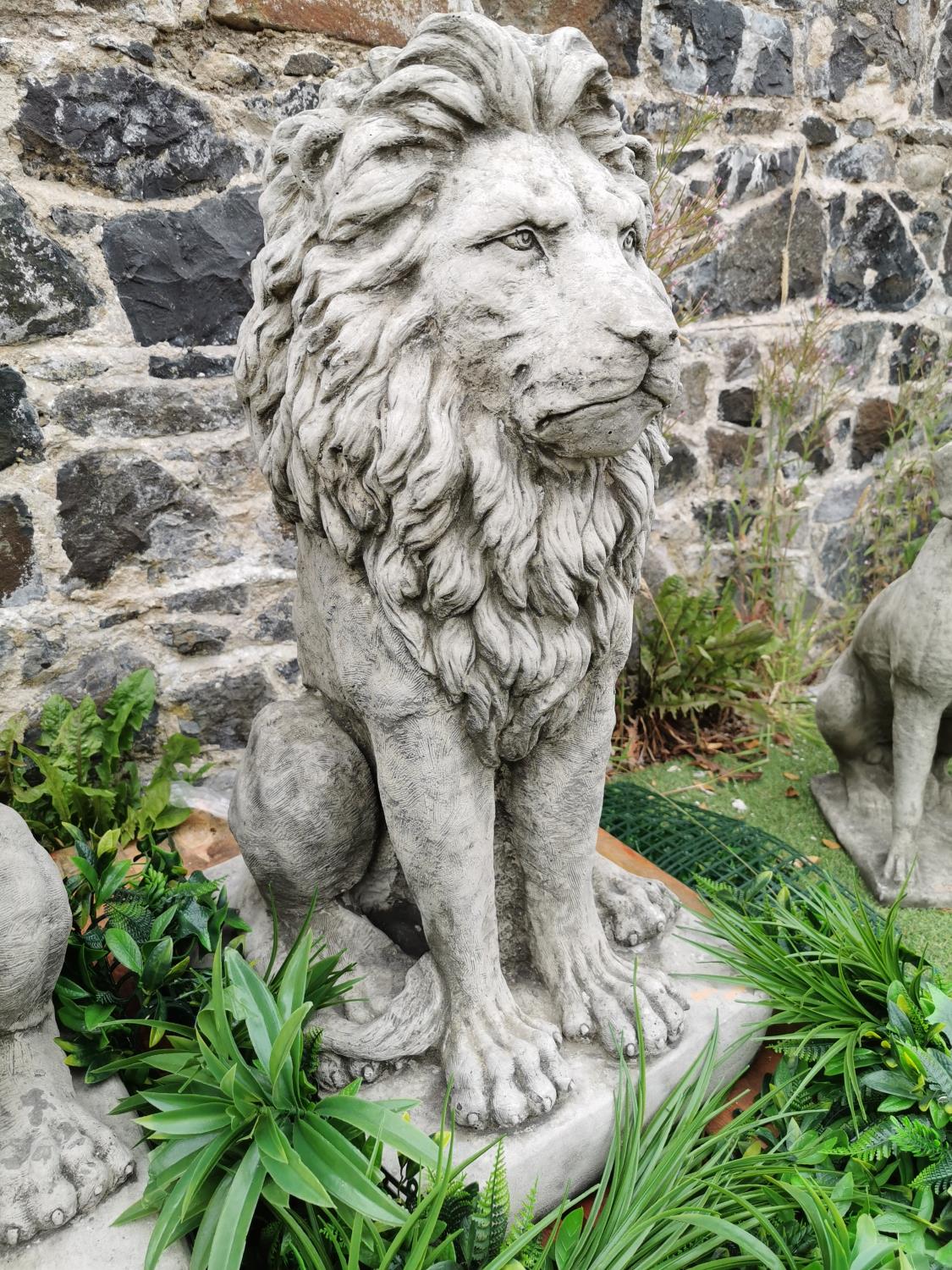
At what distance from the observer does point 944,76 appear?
354cm

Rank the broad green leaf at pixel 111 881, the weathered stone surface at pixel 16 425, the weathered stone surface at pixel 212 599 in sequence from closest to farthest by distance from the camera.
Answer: the broad green leaf at pixel 111 881 < the weathered stone surface at pixel 16 425 < the weathered stone surface at pixel 212 599

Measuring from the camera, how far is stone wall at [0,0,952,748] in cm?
211

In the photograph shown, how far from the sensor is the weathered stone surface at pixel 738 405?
11.2 feet

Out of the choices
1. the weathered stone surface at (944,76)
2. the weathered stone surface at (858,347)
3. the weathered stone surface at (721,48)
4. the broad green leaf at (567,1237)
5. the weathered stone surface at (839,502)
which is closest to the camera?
the broad green leaf at (567,1237)

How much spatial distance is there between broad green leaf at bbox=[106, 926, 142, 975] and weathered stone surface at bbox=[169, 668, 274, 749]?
46.8 inches

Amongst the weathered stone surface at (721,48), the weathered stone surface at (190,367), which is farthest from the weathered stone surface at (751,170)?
the weathered stone surface at (190,367)

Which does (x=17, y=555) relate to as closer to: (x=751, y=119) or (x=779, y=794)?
(x=779, y=794)

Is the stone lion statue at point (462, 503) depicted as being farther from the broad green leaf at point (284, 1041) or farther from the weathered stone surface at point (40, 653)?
the weathered stone surface at point (40, 653)

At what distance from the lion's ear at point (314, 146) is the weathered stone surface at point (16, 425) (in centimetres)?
133

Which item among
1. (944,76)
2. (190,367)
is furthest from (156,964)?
(944,76)

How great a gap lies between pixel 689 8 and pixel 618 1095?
10.2ft

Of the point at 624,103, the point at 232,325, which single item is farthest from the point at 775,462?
the point at 232,325

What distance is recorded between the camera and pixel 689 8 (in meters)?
2.91

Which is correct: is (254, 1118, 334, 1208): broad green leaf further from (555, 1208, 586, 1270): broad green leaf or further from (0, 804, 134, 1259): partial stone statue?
(555, 1208, 586, 1270): broad green leaf
